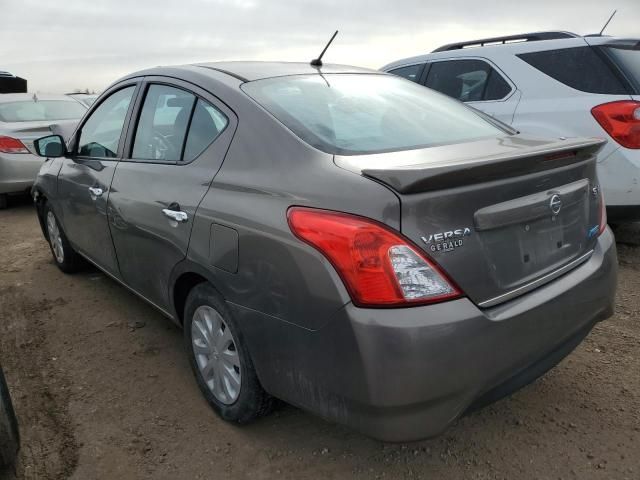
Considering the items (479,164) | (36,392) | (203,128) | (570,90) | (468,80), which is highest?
(468,80)

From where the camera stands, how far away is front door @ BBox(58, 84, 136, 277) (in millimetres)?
3223

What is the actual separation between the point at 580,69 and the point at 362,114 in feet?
8.61

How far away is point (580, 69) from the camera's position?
418 centimetres

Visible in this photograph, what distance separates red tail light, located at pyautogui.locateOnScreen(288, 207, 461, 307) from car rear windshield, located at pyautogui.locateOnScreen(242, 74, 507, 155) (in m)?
0.44

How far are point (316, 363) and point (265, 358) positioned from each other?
0.30 metres

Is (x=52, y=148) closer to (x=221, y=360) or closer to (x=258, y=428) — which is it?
(x=221, y=360)

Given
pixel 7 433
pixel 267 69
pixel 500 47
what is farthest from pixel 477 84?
pixel 7 433

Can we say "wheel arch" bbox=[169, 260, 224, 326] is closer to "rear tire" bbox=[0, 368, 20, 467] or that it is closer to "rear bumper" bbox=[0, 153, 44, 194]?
"rear tire" bbox=[0, 368, 20, 467]

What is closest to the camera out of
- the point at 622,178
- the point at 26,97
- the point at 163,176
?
the point at 163,176

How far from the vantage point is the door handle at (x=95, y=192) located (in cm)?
322

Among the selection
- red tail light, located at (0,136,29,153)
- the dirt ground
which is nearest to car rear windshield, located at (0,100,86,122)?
red tail light, located at (0,136,29,153)

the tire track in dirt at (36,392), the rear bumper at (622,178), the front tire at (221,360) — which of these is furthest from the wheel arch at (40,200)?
the rear bumper at (622,178)

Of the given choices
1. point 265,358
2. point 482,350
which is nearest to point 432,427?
point 482,350

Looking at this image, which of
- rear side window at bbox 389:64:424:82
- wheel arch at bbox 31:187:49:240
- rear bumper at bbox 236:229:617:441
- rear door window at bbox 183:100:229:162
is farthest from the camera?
rear side window at bbox 389:64:424:82
